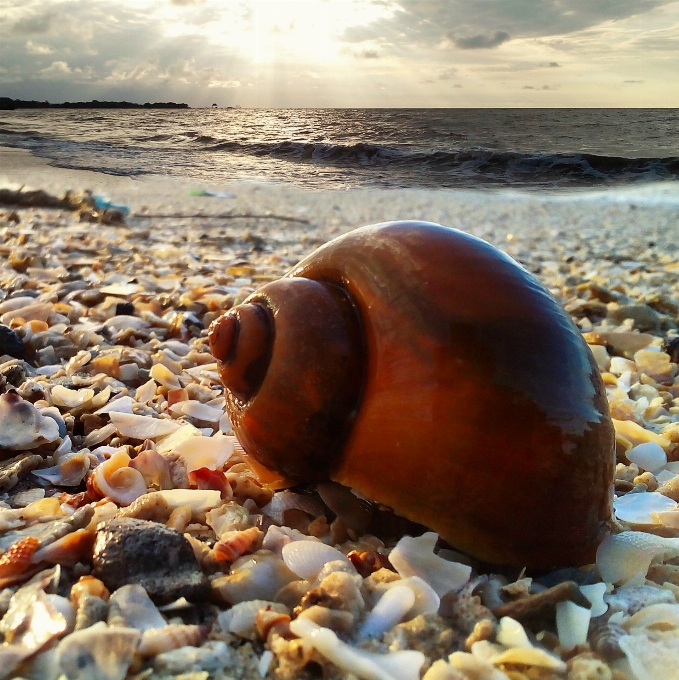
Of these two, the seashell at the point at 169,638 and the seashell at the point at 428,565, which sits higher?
the seashell at the point at 428,565

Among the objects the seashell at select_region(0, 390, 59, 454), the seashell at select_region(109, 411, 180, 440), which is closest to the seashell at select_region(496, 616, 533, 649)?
the seashell at select_region(109, 411, 180, 440)

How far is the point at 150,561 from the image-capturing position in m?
1.58

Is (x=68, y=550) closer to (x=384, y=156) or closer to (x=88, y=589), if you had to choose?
(x=88, y=589)

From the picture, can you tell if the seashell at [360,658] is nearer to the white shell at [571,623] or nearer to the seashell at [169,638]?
the seashell at [169,638]

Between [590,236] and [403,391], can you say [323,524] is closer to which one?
[403,391]

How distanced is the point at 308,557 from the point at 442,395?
1.80 ft

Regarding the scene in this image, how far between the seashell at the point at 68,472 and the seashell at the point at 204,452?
31cm

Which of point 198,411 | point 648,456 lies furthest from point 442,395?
point 198,411

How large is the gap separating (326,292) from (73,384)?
1.65 m

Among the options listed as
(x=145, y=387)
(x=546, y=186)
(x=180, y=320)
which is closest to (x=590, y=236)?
(x=180, y=320)

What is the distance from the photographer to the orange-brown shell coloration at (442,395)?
5.27 feet

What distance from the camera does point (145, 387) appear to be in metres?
3.00

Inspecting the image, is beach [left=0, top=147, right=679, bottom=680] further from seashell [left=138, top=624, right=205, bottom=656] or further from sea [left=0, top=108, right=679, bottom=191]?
sea [left=0, top=108, right=679, bottom=191]

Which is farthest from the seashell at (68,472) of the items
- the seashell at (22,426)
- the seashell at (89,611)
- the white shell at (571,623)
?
the white shell at (571,623)
